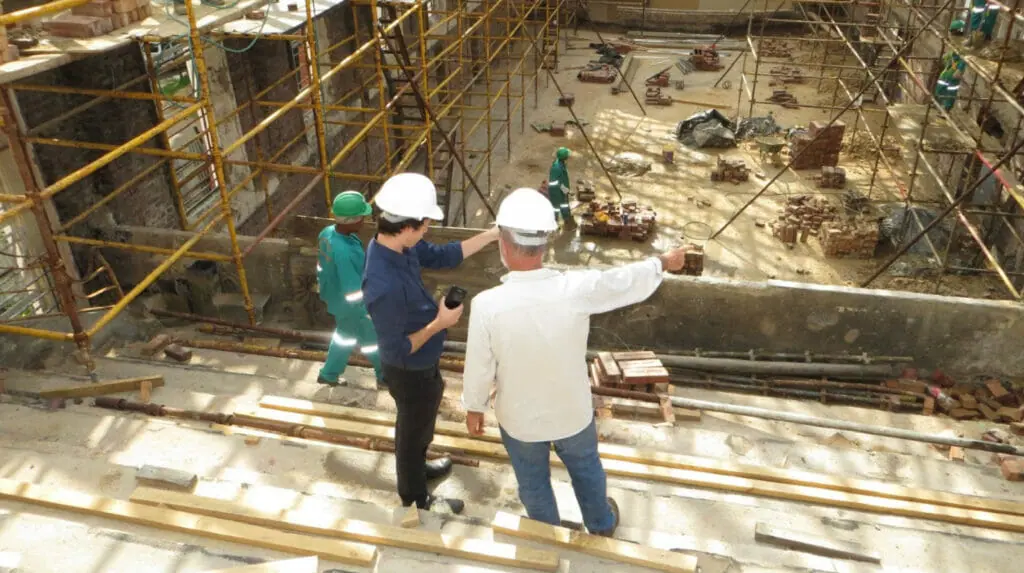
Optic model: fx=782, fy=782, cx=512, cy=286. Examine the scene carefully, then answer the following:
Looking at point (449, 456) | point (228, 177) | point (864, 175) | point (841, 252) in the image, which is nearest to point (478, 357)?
point (449, 456)

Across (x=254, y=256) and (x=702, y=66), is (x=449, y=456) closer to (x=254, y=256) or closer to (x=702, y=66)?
(x=254, y=256)

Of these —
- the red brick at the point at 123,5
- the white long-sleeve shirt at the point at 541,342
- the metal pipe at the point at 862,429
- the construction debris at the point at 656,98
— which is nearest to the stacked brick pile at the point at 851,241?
the metal pipe at the point at 862,429

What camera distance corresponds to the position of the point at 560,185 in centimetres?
1201

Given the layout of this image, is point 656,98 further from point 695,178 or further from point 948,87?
point 948,87

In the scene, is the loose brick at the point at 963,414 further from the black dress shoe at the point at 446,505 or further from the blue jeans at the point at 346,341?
the blue jeans at the point at 346,341

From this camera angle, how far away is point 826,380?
766 centimetres

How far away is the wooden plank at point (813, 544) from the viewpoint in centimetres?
414

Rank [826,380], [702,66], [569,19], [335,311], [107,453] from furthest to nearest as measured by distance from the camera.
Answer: [569,19] < [702,66] < [826,380] < [335,311] < [107,453]

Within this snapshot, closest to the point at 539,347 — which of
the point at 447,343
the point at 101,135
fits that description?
the point at 447,343

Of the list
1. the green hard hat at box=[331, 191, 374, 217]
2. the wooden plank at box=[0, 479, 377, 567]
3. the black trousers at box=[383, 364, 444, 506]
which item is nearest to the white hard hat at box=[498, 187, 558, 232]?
the black trousers at box=[383, 364, 444, 506]

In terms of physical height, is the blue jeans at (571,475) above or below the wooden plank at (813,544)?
above

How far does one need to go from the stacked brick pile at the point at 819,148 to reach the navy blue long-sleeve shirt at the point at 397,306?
12.0 metres

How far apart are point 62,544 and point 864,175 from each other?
1433 cm

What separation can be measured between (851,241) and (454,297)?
943 cm
